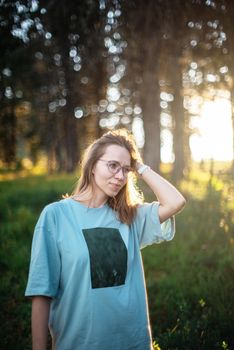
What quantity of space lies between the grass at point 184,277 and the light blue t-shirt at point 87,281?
3.92 feet

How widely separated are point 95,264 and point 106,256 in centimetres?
9

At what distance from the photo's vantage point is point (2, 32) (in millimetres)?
7219

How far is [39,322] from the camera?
216 centimetres

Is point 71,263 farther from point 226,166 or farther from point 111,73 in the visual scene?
point 111,73

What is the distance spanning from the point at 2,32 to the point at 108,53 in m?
3.56

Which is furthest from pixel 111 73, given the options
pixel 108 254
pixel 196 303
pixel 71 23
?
pixel 108 254

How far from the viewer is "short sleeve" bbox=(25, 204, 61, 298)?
85.4 inches

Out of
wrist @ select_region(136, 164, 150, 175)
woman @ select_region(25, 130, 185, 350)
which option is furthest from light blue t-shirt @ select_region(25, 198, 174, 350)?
wrist @ select_region(136, 164, 150, 175)

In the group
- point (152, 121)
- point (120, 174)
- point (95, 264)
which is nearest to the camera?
point (95, 264)

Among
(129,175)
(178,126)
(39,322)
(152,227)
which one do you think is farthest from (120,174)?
(178,126)

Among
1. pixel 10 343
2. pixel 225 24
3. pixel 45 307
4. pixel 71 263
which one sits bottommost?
pixel 10 343

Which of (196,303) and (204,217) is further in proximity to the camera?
(204,217)

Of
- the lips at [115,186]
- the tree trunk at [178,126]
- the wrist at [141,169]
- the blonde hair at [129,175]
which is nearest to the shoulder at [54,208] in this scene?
the blonde hair at [129,175]

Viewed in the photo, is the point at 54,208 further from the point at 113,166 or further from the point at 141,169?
the point at 141,169
